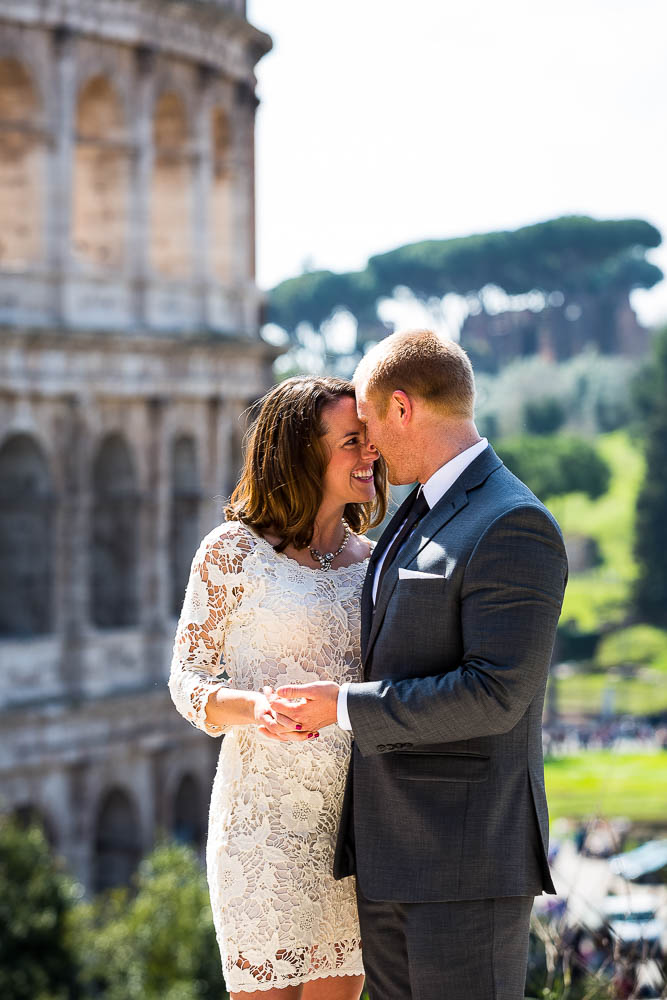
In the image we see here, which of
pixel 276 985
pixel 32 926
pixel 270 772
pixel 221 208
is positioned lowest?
pixel 32 926

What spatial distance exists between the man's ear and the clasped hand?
52cm

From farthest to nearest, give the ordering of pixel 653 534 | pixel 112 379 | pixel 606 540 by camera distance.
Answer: pixel 606 540 < pixel 653 534 < pixel 112 379

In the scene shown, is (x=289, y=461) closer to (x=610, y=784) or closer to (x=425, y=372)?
(x=425, y=372)

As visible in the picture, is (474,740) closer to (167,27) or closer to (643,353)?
(167,27)

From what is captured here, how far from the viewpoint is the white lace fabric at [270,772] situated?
3.71 m

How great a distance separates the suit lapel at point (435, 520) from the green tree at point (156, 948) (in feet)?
41.7

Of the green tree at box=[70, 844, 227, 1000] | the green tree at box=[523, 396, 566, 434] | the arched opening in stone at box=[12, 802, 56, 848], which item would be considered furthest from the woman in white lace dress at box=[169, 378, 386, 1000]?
the green tree at box=[523, 396, 566, 434]

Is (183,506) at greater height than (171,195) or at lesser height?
lesser

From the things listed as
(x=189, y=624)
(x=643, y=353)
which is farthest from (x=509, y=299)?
(x=189, y=624)

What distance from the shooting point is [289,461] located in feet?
12.6

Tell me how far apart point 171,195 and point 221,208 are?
1.08m

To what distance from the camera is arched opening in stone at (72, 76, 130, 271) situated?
23.9 metres

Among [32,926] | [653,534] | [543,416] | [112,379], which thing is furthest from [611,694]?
[32,926]

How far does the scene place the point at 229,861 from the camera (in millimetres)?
3730
